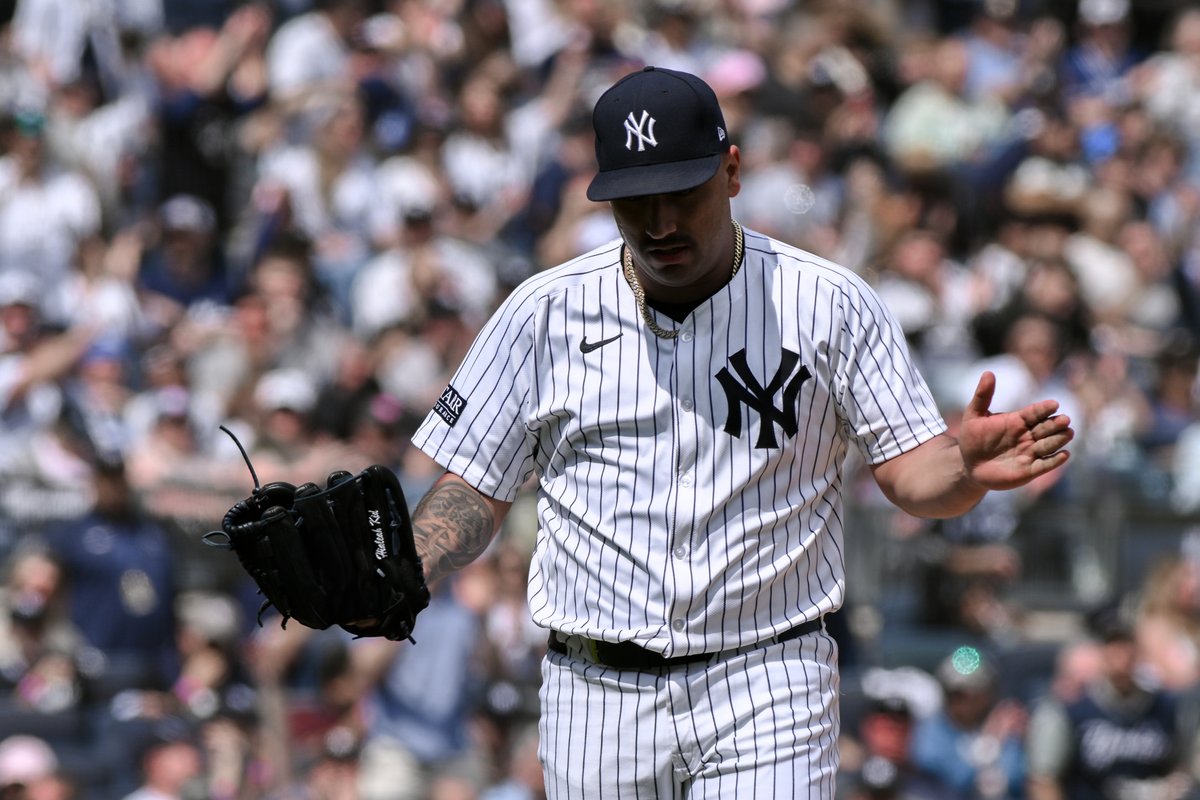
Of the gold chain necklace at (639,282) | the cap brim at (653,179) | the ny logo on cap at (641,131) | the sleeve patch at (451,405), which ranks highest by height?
the ny logo on cap at (641,131)

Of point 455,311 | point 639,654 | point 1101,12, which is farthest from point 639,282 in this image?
point 1101,12

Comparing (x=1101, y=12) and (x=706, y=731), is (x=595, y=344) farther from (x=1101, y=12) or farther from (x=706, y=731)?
(x=1101, y=12)

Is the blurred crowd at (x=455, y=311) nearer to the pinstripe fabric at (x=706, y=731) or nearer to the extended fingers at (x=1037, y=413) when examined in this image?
the pinstripe fabric at (x=706, y=731)

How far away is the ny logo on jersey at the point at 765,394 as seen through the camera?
365cm

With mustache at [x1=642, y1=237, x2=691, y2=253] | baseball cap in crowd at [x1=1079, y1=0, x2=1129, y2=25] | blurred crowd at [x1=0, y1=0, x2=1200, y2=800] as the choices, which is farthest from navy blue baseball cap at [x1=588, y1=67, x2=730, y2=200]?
baseball cap in crowd at [x1=1079, y1=0, x2=1129, y2=25]

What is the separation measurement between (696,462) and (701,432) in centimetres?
6

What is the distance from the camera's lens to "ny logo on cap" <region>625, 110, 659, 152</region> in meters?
3.56

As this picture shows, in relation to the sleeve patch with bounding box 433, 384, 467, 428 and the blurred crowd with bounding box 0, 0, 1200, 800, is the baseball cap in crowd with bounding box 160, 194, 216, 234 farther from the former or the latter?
the sleeve patch with bounding box 433, 384, 467, 428

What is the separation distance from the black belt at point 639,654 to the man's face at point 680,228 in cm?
73

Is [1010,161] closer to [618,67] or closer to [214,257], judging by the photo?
[618,67]

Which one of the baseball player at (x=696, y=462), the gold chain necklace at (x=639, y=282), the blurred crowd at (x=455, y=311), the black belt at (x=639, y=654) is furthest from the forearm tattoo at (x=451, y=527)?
the blurred crowd at (x=455, y=311)

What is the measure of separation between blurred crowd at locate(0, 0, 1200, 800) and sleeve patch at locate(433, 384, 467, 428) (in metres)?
4.08

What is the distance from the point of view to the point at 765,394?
12.0 ft

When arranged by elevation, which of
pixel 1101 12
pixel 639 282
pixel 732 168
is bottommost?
pixel 639 282
